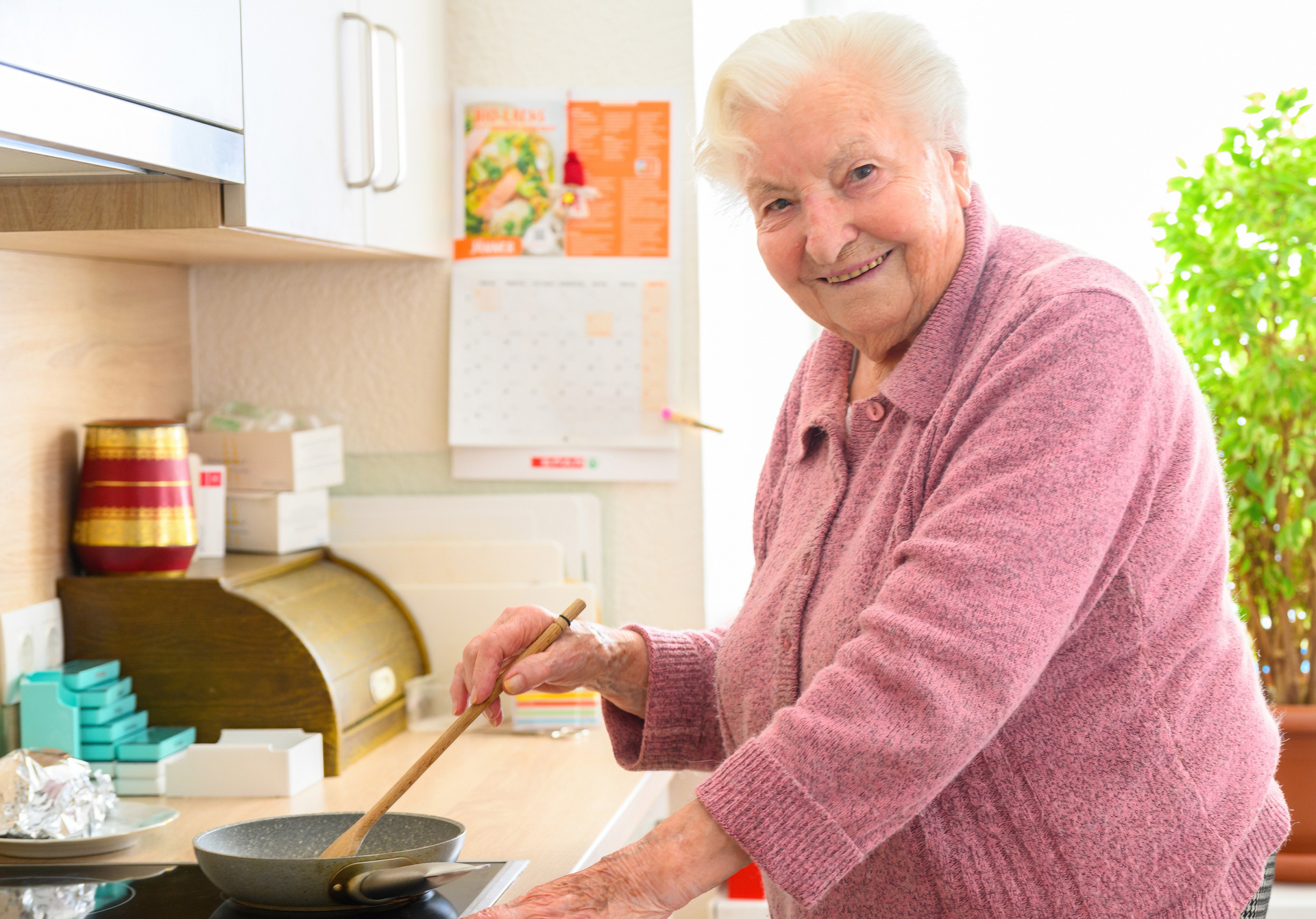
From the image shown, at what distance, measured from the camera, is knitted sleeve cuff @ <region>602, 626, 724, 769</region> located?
4.03ft

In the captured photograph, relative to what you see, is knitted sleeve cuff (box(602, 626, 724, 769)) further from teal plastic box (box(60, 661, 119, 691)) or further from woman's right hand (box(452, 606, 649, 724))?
teal plastic box (box(60, 661, 119, 691))

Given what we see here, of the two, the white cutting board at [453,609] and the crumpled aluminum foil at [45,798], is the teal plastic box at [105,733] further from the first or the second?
the white cutting board at [453,609]

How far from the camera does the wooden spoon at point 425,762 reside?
1044 millimetres

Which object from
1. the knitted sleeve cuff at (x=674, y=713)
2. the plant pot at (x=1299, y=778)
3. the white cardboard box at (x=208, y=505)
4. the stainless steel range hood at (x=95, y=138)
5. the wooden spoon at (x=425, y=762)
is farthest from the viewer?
the plant pot at (x=1299, y=778)

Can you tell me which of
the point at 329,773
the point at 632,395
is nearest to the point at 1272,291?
the point at 632,395

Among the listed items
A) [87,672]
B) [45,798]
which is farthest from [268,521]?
[45,798]

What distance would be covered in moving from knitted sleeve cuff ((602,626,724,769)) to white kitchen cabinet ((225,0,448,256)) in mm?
597

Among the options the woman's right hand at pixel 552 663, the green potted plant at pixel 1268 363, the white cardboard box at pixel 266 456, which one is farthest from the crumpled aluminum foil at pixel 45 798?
the green potted plant at pixel 1268 363

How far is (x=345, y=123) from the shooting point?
5.04 ft

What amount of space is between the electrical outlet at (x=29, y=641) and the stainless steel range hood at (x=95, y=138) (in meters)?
0.55

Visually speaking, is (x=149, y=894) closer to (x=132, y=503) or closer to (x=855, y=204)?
(x=132, y=503)

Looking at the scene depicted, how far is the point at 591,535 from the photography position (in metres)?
1.89

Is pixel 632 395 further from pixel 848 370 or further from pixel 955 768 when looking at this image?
pixel 955 768

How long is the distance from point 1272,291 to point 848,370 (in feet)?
3.26
